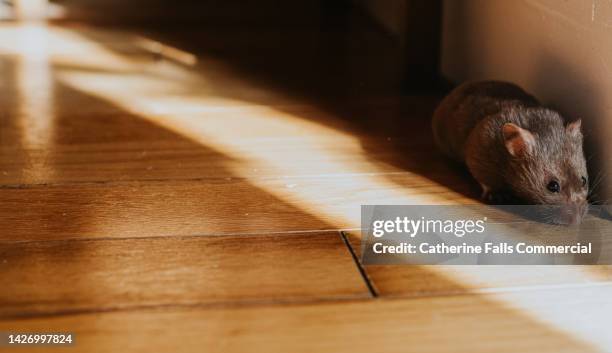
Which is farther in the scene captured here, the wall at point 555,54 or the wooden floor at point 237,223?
the wall at point 555,54

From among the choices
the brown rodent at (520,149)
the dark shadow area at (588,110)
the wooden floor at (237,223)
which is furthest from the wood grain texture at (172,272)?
the dark shadow area at (588,110)

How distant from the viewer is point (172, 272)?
47.3 inches

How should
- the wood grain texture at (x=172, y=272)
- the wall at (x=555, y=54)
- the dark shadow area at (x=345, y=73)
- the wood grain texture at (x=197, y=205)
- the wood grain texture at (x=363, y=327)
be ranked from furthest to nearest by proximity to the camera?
the dark shadow area at (x=345, y=73)
the wall at (x=555, y=54)
the wood grain texture at (x=197, y=205)
the wood grain texture at (x=172, y=272)
the wood grain texture at (x=363, y=327)

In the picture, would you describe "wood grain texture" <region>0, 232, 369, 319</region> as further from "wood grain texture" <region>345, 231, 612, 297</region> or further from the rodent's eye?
the rodent's eye

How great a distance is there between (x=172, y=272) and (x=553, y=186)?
648 mm

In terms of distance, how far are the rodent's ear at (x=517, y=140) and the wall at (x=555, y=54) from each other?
152mm

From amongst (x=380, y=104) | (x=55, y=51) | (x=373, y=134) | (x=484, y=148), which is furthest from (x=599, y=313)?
(x=55, y=51)

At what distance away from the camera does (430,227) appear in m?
1.37

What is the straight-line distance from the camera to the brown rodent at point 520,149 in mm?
1396

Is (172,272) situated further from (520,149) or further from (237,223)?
(520,149)

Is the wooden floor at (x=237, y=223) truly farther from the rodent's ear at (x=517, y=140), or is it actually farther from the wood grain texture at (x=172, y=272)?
the rodent's ear at (x=517, y=140)

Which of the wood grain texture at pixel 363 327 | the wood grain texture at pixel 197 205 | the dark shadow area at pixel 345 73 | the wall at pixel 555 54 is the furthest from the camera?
the dark shadow area at pixel 345 73

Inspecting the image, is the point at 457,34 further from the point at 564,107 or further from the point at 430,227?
the point at 430,227

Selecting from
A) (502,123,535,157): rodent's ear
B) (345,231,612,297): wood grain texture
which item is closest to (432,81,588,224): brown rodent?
(502,123,535,157): rodent's ear
